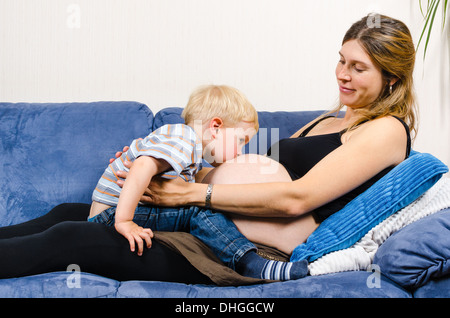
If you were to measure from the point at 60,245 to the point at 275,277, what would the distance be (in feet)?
1.78

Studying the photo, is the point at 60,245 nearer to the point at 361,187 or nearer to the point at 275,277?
the point at 275,277

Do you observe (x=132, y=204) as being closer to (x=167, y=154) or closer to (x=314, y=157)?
(x=167, y=154)

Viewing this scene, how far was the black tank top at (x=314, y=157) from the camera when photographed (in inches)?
52.9

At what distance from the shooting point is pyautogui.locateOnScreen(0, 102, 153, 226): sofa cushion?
1840 mm

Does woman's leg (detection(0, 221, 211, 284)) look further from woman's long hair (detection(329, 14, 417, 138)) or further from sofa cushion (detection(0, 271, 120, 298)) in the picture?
woman's long hair (detection(329, 14, 417, 138))

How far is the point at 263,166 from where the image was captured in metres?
1.38

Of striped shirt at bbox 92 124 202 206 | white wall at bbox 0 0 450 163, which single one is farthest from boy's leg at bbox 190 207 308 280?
white wall at bbox 0 0 450 163

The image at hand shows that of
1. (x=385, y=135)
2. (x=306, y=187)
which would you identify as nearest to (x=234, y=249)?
(x=306, y=187)

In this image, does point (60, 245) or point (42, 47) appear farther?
point (42, 47)

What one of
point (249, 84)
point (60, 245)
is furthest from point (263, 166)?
point (249, 84)

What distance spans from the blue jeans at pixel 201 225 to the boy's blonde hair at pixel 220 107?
29cm

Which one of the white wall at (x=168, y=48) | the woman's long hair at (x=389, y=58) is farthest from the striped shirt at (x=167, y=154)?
the white wall at (x=168, y=48)

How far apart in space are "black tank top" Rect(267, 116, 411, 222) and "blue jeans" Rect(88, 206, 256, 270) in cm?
28

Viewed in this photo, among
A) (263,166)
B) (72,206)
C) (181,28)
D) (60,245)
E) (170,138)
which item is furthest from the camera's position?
(181,28)
